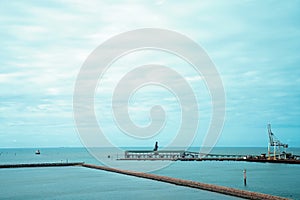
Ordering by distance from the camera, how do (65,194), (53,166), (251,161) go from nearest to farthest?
(65,194)
(53,166)
(251,161)

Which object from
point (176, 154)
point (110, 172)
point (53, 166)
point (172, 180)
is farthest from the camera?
point (176, 154)

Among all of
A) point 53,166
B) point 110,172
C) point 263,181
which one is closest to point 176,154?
point 53,166

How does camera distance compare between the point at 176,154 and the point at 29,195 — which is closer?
the point at 29,195

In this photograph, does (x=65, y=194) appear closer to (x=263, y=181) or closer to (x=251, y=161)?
(x=263, y=181)

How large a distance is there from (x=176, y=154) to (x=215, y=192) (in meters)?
89.8

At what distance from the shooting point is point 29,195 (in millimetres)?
42656

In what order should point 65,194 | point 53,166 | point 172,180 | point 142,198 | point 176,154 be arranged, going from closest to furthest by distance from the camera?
point 142,198
point 65,194
point 172,180
point 53,166
point 176,154

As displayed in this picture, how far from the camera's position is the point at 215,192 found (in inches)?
1547

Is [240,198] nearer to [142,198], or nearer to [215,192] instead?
[215,192]

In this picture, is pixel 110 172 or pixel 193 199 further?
pixel 110 172

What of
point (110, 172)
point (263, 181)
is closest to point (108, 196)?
point (263, 181)

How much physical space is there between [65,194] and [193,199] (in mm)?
15158

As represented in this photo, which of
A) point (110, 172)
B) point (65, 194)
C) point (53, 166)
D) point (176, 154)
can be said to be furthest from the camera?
point (176, 154)

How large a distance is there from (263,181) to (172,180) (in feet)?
42.7
